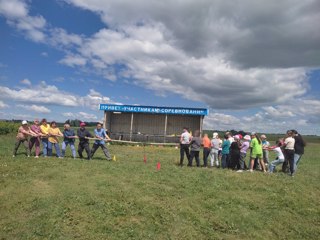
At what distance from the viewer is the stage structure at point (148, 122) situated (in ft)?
108

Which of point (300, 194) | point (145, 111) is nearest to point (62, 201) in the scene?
point (300, 194)

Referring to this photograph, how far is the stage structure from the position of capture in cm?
3284

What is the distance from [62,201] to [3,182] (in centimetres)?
314

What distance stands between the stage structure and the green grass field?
1832 centimetres

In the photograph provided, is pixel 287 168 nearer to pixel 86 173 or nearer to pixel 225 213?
pixel 225 213

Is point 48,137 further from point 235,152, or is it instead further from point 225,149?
point 235,152

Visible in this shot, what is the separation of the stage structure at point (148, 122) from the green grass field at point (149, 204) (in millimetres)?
18320

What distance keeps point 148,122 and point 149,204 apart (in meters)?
23.6

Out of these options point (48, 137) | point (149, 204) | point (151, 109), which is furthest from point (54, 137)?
point (151, 109)

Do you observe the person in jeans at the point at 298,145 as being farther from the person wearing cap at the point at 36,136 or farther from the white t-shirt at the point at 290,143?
the person wearing cap at the point at 36,136

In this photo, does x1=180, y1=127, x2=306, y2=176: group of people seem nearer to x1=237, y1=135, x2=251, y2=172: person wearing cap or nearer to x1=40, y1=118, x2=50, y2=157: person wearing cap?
x1=237, y1=135, x2=251, y2=172: person wearing cap

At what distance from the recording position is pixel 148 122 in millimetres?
34250

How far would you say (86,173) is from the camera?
45.1 feet

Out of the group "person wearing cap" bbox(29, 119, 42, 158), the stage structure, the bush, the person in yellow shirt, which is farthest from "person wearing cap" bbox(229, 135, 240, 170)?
the bush
